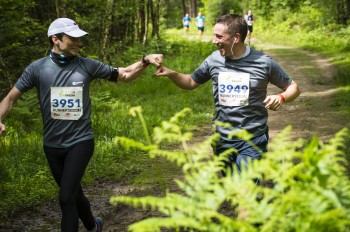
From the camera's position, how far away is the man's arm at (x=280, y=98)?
4105mm

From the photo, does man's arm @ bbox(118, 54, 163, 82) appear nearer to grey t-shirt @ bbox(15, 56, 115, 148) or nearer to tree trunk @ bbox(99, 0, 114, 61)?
grey t-shirt @ bbox(15, 56, 115, 148)

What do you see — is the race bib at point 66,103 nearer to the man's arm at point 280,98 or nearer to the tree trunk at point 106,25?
the man's arm at point 280,98

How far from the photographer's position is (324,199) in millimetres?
1912

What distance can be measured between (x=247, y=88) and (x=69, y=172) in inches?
74.8

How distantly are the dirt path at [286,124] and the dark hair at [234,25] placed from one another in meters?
2.66

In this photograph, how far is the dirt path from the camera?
5.84 m

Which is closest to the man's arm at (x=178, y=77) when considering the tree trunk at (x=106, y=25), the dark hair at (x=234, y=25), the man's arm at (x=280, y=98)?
the dark hair at (x=234, y=25)

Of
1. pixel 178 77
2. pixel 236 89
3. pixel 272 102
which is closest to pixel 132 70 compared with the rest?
pixel 178 77

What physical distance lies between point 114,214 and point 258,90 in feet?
8.91

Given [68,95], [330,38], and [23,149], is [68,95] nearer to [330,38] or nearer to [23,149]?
[23,149]

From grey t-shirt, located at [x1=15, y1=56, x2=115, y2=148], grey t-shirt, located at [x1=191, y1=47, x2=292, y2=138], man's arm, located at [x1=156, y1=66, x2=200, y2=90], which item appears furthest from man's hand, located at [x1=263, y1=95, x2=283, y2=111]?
grey t-shirt, located at [x1=15, y1=56, x2=115, y2=148]

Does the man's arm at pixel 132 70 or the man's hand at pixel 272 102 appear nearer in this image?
the man's hand at pixel 272 102

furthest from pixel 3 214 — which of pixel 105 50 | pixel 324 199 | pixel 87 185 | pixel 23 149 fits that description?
pixel 105 50

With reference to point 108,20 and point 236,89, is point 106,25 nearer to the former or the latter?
→ point 108,20
